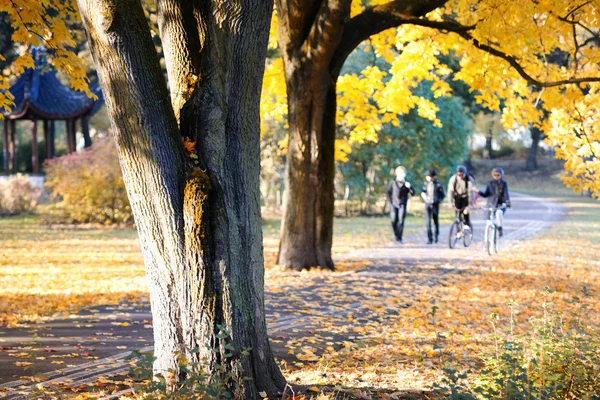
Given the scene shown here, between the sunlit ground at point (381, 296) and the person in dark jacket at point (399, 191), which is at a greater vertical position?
the person in dark jacket at point (399, 191)

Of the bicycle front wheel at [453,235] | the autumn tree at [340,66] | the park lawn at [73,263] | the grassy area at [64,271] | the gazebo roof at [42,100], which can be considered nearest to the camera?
the grassy area at [64,271]

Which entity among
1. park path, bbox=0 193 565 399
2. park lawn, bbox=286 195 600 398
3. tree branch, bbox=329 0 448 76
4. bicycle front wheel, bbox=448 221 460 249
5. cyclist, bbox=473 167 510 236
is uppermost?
tree branch, bbox=329 0 448 76

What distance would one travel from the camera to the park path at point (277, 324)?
21.5ft

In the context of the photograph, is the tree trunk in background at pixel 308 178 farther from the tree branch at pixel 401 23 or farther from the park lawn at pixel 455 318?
the park lawn at pixel 455 318

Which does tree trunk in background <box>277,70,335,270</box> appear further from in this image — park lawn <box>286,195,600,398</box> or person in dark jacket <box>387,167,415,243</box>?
person in dark jacket <box>387,167,415,243</box>

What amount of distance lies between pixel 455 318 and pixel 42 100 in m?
28.9

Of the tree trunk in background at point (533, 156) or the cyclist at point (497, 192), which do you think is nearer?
the cyclist at point (497, 192)

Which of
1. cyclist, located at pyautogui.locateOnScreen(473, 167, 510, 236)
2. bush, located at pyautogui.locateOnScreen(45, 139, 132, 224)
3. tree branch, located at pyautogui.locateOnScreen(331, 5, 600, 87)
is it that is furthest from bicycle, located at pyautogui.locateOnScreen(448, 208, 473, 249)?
bush, located at pyautogui.locateOnScreen(45, 139, 132, 224)

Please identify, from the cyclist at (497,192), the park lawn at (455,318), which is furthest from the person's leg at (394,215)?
the park lawn at (455,318)

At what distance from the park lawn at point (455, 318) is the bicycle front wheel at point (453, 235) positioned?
1.33 m

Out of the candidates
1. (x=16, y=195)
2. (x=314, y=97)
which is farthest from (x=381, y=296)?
(x=16, y=195)

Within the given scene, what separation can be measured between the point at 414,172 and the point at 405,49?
15592mm

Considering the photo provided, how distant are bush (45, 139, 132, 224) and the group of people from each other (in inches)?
382

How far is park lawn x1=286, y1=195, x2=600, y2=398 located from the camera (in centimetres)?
664
